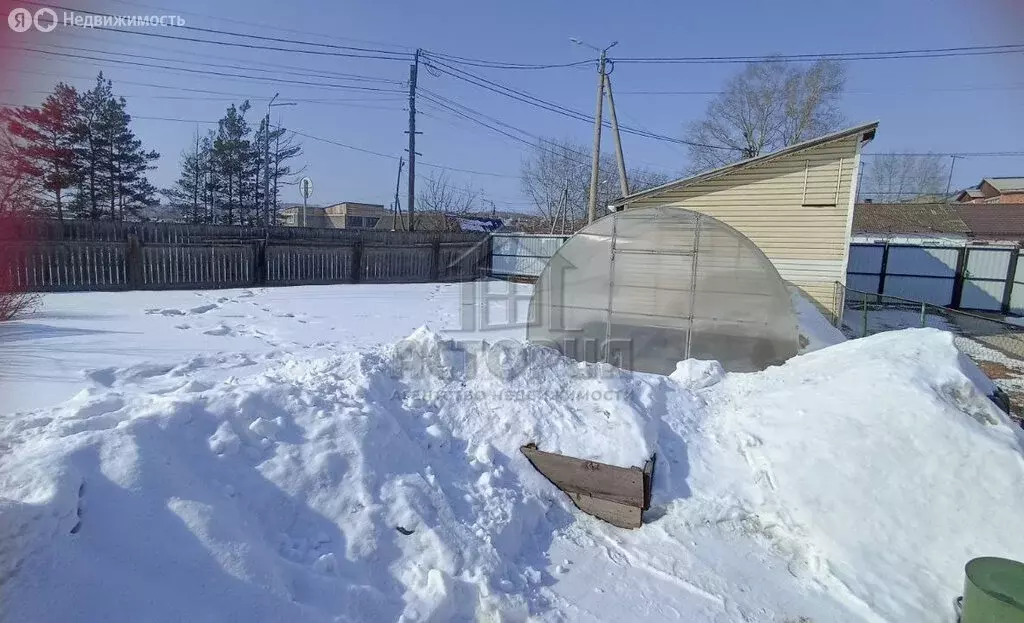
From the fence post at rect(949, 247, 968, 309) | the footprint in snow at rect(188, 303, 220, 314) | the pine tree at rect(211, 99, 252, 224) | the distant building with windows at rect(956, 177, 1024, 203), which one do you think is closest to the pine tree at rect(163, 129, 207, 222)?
the pine tree at rect(211, 99, 252, 224)

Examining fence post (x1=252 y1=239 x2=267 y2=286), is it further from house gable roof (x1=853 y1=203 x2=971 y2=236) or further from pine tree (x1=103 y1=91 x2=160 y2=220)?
house gable roof (x1=853 y1=203 x2=971 y2=236)

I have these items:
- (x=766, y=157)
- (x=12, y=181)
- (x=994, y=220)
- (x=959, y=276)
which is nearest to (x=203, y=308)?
(x=12, y=181)

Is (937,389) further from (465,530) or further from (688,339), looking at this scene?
(465,530)

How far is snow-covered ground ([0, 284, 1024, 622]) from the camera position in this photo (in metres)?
2.41

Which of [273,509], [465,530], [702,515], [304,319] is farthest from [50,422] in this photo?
[304,319]

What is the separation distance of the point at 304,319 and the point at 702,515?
6886mm

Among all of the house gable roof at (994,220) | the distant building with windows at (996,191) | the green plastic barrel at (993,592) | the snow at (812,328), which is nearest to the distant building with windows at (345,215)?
the snow at (812,328)

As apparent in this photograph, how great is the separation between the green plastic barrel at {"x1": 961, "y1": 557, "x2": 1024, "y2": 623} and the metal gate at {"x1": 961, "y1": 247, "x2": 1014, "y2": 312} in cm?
1658

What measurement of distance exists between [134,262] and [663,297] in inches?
424

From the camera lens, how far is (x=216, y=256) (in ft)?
39.4

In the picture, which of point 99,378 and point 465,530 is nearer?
point 465,530

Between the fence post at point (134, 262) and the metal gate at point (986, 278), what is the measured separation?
21829 millimetres

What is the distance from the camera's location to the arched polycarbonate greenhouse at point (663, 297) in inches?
247

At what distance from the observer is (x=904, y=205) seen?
26344 mm
